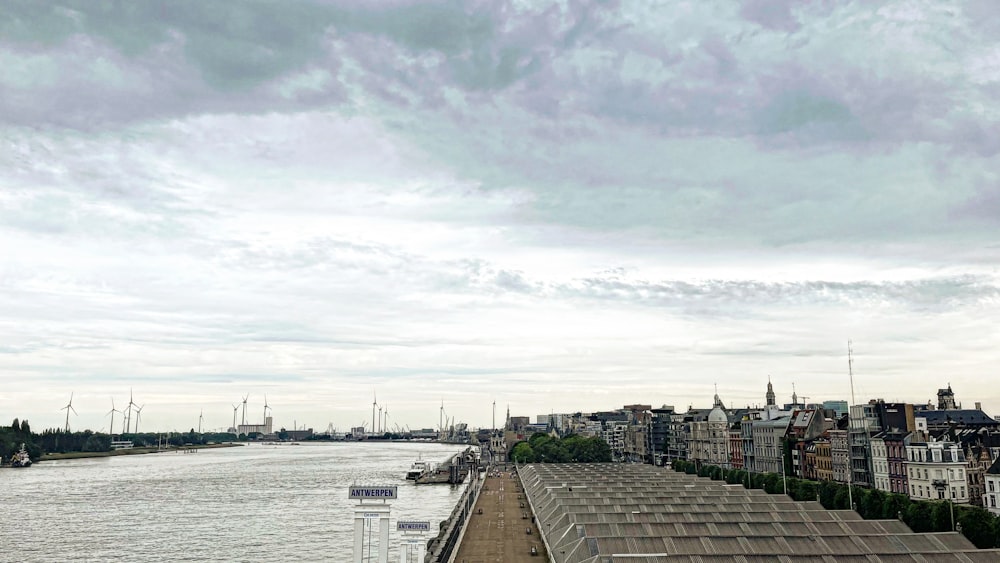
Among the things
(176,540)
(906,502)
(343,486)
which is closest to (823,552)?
(906,502)

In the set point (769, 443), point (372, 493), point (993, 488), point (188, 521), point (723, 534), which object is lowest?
point (188, 521)

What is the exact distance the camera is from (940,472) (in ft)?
372

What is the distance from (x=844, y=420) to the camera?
157375 mm

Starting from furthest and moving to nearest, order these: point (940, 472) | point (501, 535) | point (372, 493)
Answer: point (940, 472) < point (501, 535) < point (372, 493)

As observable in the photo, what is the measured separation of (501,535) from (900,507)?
166ft

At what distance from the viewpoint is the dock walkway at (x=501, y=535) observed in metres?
84.4

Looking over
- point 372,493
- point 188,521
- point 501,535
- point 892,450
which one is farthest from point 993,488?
point 188,521

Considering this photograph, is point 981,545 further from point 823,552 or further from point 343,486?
point 343,486

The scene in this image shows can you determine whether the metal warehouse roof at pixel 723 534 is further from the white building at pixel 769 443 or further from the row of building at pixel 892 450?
the white building at pixel 769 443

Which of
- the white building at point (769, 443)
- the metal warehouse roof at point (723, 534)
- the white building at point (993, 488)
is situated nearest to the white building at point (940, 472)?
the white building at point (993, 488)

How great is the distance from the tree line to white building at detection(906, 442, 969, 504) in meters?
6.54

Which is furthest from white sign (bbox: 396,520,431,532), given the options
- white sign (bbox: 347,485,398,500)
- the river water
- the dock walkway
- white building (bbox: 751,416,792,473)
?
white building (bbox: 751,416,792,473)

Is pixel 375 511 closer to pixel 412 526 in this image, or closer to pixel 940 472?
pixel 412 526

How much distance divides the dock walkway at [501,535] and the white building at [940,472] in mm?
58545
